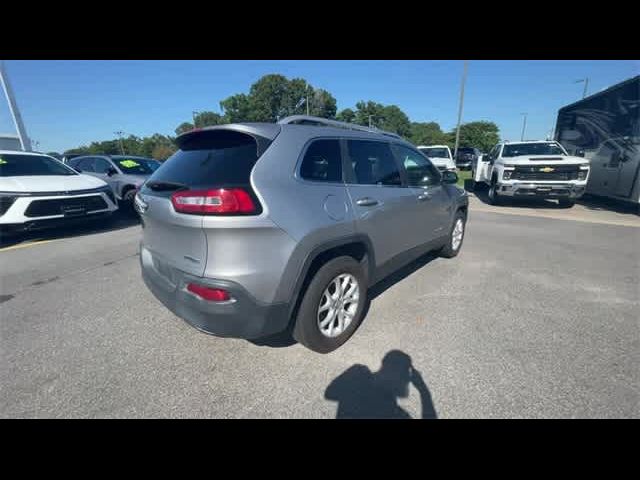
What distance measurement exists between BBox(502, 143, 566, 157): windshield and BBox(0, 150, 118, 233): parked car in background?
12.1 m

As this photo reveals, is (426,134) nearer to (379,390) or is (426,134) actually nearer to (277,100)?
(277,100)

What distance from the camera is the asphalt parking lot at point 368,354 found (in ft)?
6.02

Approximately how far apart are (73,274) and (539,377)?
548cm

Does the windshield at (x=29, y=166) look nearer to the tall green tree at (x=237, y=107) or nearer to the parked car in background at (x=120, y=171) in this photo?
the parked car in background at (x=120, y=171)

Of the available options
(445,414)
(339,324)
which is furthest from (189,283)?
(445,414)

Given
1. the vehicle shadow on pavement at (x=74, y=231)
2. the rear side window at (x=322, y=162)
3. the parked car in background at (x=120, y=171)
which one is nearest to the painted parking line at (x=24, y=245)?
the vehicle shadow on pavement at (x=74, y=231)

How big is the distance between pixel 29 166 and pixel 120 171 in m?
2.20

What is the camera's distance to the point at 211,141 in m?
2.15

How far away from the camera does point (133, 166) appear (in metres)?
8.47

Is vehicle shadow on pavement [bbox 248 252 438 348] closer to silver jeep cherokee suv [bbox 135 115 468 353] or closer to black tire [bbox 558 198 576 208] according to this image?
silver jeep cherokee suv [bbox 135 115 468 353]

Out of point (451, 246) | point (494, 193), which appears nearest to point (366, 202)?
point (451, 246)

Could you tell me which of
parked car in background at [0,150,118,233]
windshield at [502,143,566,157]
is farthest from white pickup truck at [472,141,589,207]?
parked car in background at [0,150,118,233]

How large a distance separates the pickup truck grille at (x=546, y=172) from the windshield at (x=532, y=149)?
1.39 m

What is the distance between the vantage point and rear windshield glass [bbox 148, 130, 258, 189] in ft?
6.06
